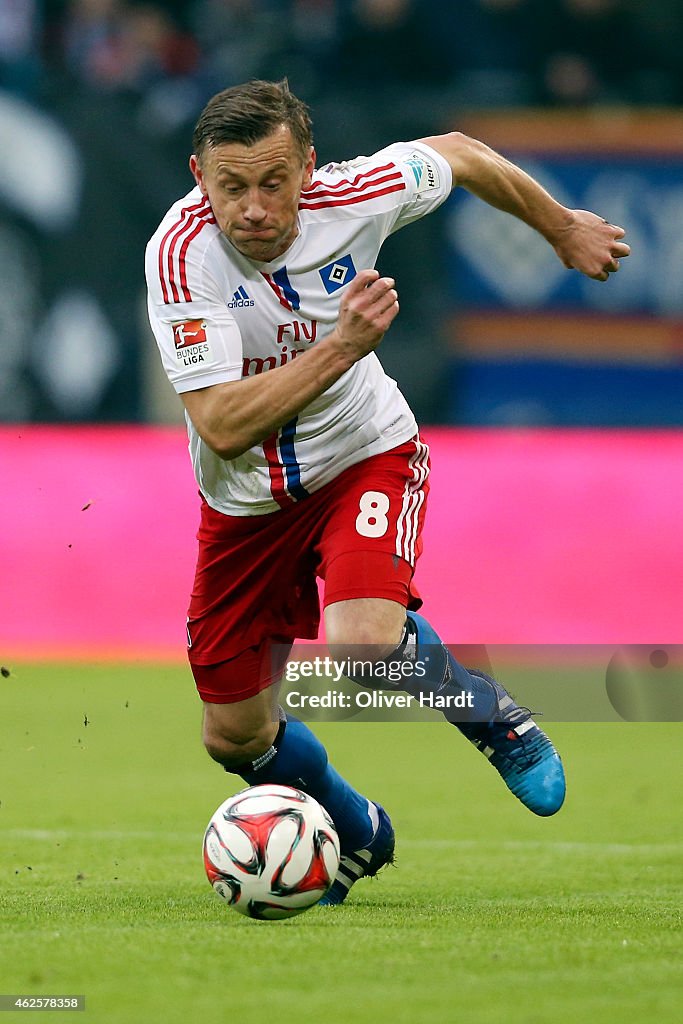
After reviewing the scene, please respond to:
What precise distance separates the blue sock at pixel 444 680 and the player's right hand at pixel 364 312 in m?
0.97

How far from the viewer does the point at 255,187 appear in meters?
4.98

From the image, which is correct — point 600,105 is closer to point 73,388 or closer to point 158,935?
point 73,388

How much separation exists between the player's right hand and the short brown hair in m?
0.53

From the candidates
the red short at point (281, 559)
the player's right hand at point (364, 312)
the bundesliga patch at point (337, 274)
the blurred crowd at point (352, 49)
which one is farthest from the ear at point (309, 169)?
the blurred crowd at point (352, 49)

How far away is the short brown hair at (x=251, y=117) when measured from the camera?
4.96 m

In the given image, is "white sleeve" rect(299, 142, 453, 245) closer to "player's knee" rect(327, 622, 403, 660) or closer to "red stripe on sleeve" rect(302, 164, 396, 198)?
"red stripe on sleeve" rect(302, 164, 396, 198)

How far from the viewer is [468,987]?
4027 mm

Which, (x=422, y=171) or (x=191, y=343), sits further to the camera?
(x=422, y=171)

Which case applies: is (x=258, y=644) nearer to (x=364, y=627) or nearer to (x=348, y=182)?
(x=364, y=627)

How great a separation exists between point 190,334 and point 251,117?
2.05 ft

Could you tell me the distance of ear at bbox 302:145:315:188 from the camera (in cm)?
525

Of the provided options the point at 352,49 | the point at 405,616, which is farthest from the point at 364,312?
the point at 352,49

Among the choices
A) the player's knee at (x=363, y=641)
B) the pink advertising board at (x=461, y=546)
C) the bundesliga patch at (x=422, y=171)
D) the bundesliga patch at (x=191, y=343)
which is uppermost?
the bundesliga patch at (x=422, y=171)

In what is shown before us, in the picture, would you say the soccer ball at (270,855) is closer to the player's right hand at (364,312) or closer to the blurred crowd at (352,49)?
the player's right hand at (364,312)
